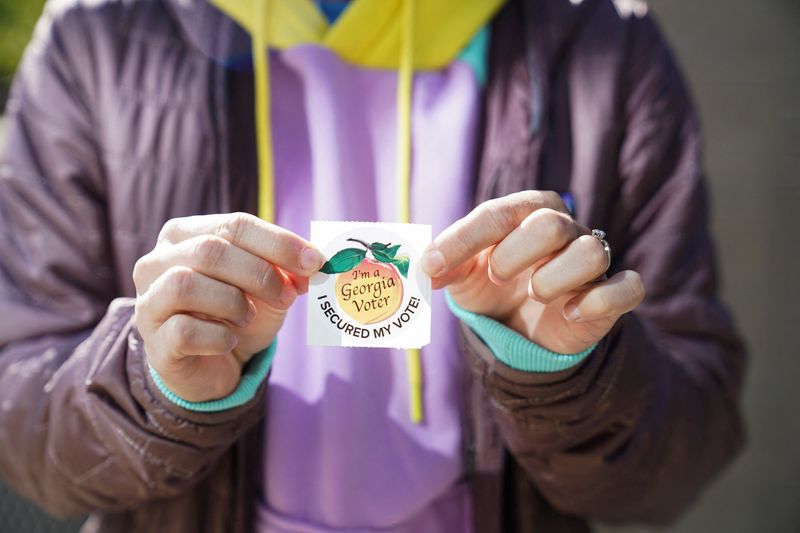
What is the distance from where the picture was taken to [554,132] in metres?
1.14

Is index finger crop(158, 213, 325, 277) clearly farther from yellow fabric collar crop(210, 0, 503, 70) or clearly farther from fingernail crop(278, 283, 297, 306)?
yellow fabric collar crop(210, 0, 503, 70)

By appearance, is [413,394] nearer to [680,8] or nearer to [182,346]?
[182,346]

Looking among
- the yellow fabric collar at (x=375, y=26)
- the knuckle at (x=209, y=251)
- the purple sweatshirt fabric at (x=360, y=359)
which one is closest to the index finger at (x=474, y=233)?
the knuckle at (x=209, y=251)

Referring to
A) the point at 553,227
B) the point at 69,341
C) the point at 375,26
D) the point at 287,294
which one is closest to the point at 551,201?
the point at 553,227

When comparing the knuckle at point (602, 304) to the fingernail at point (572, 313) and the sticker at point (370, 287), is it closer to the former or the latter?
the fingernail at point (572, 313)

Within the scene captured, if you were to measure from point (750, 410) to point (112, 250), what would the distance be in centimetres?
196

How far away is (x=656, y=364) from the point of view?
1.00 metres

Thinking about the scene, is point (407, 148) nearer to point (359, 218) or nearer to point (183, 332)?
point (359, 218)

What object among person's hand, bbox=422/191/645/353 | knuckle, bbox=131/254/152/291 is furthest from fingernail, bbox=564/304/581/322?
knuckle, bbox=131/254/152/291

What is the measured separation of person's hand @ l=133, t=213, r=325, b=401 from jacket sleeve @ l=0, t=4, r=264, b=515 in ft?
0.42

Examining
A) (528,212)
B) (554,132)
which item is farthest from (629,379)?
(554,132)

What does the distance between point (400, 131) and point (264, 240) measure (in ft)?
1.55

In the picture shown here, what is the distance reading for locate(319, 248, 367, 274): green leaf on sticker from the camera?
771 millimetres

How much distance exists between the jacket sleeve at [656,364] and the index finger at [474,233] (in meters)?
0.21
